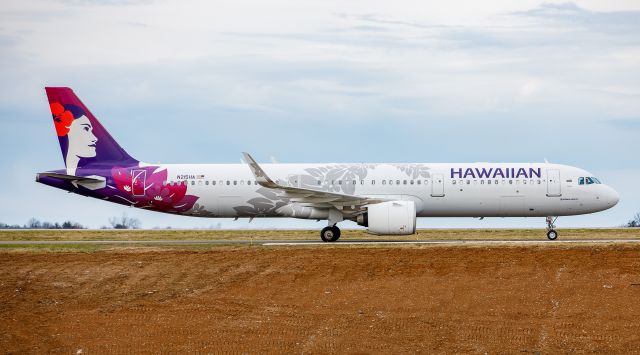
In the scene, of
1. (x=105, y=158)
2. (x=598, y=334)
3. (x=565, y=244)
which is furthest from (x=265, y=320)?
(x=105, y=158)

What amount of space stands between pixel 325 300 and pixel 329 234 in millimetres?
16423

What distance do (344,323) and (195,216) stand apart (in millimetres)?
22658

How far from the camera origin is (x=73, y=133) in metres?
43.2

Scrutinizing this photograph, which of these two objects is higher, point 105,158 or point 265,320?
point 105,158

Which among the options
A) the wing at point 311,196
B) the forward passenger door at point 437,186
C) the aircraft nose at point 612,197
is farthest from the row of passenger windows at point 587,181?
the wing at point 311,196

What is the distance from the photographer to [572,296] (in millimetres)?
24125

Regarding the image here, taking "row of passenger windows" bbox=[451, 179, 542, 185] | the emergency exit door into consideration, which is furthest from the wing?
the emergency exit door

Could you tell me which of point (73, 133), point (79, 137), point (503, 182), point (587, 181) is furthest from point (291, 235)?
point (587, 181)

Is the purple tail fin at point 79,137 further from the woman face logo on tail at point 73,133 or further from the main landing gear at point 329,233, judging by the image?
the main landing gear at point 329,233

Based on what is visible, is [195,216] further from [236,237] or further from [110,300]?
[110,300]

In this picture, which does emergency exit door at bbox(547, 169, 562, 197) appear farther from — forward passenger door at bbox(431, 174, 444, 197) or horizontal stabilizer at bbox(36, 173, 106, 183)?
horizontal stabilizer at bbox(36, 173, 106, 183)

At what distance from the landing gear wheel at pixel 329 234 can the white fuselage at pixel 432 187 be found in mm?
1786

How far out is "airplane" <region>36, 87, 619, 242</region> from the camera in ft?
132

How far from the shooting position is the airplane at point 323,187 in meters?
40.3
